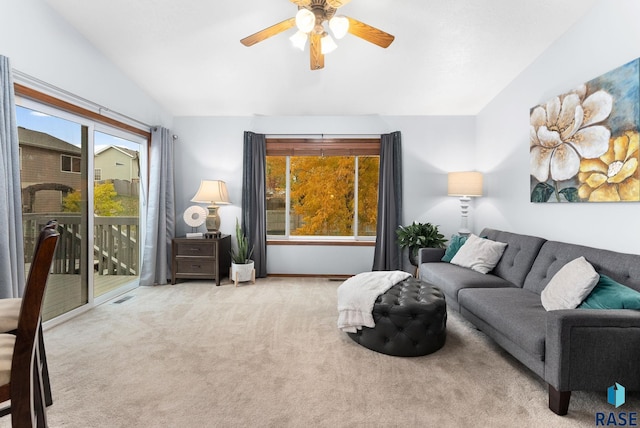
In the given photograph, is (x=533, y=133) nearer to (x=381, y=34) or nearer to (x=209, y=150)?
(x=381, y=34)

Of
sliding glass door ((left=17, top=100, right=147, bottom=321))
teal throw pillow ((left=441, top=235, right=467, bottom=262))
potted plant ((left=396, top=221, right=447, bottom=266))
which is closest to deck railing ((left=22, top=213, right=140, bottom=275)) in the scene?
sliding glass door ((left=17, top=100, right=147, bottom=321))

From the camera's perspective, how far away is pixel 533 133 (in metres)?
3.30

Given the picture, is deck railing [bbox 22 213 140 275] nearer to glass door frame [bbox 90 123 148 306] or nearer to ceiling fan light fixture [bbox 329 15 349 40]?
glass door frame [bbox 90 123 148 306]

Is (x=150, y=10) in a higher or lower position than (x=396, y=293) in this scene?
higher

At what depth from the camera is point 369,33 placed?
7.85 feet

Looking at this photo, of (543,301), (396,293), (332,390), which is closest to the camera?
(332,390)

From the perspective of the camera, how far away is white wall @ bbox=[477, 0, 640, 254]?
2385 millimetres

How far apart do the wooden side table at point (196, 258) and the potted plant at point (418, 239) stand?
8.07ft

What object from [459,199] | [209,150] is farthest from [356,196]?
[209,150]

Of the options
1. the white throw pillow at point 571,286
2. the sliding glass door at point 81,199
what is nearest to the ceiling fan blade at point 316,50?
the sliding glass door at point 81,199

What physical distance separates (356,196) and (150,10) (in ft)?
10.7

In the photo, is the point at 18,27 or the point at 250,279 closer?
the point at 18,27

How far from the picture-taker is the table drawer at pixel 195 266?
4.30 meters

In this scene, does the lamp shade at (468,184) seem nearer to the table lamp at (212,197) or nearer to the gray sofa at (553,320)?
the gray sofa at (553,320)
